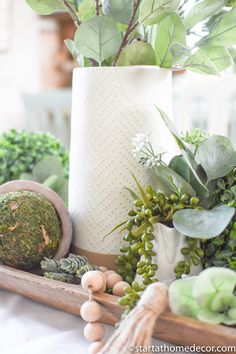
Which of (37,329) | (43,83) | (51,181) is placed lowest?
(37,329)

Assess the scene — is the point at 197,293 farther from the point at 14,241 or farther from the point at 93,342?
the point at 14,241

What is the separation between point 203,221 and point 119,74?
216 mm

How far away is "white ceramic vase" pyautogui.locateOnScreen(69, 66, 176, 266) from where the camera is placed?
61 cm

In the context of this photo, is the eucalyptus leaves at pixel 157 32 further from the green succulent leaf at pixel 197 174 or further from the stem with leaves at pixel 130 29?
the green succulent leaf at pixel 197 174

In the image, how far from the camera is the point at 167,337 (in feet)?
1.48

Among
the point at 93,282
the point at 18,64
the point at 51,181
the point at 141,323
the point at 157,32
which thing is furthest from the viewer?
the point at 18,64

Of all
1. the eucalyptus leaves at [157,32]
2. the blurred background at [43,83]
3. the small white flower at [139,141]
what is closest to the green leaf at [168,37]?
the eucalyptus leaves at [157,32]

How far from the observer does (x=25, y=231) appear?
1.95ft

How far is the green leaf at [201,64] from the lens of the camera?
0.57m

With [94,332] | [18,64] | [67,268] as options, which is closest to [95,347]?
[94,332]

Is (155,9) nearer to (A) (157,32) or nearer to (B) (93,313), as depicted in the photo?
(A) (157,32)

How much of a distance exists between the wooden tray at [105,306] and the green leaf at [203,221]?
0.08 metres

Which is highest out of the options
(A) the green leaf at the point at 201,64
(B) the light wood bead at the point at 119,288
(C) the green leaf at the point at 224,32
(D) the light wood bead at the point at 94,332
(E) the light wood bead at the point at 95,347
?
(C) the green leaf at the point at 224,32

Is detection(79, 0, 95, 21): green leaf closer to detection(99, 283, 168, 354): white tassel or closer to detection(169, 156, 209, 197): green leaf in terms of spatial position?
detection(169, 156, 209, 197): green leaf
